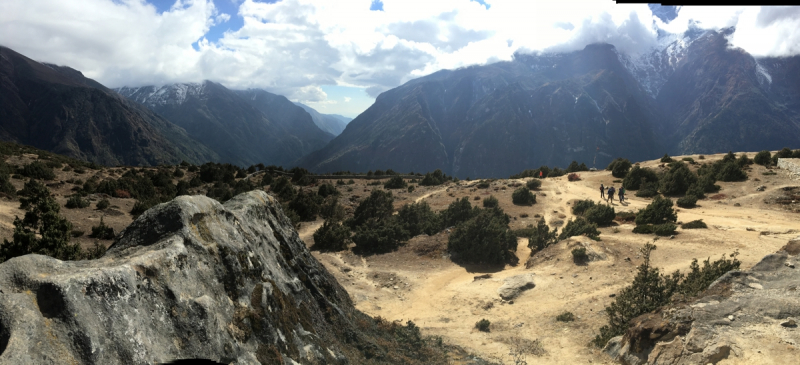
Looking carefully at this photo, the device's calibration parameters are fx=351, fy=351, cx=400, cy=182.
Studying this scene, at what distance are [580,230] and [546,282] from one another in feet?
19.5

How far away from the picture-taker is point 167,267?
13.9 ft

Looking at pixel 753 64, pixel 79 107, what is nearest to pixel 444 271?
pixel 79 107

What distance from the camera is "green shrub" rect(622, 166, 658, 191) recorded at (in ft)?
105

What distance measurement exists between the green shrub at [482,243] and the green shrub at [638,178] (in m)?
19.2

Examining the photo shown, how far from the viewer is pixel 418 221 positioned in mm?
24109

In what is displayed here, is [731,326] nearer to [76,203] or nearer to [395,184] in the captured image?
[76,203]

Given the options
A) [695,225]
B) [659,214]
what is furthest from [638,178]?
[695,225]

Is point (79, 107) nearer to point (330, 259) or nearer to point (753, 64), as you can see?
point (330, 259)

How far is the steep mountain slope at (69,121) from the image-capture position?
462ft

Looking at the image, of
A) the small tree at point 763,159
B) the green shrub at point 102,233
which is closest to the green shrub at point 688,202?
the small tree at point 763,159

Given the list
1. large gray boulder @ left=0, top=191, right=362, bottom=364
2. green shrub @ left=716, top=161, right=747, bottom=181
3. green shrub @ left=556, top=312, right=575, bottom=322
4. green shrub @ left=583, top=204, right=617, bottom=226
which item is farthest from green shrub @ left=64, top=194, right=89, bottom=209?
green shrub @ left=716, top=161, right=747, bottom=181

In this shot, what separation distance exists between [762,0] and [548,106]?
8602 inches

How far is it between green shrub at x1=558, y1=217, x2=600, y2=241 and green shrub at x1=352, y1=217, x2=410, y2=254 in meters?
9.16

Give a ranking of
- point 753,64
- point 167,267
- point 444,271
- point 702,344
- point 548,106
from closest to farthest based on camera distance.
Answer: point 167,267 < point 702,344 < point 444,271 < point 753,64 < point 548,106
